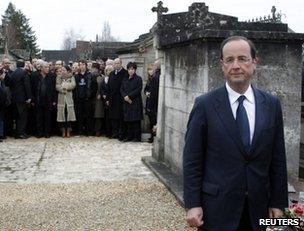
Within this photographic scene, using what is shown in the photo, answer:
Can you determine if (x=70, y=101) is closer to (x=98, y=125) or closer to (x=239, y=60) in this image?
(x=98, y=125)

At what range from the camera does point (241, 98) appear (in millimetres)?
3695

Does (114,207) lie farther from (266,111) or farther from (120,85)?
(120,85)

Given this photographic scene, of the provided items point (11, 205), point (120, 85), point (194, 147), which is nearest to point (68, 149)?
point (120, 85)

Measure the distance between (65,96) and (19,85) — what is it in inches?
50.1

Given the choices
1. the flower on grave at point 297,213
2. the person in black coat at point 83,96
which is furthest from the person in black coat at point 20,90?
the flower on grave at point 297,213

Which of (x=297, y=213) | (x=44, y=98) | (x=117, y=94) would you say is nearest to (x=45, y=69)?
(x=44, y=98)

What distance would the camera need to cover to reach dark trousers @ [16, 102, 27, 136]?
14.7 metres

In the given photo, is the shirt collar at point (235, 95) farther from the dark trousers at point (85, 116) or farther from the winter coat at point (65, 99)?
the dark trousers at point (85, 116)

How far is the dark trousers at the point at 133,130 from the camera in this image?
14.2 meters

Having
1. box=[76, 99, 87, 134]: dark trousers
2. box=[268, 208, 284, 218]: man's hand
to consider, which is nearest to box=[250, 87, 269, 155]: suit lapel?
box=[268, 208, 284, 218]: man's hand

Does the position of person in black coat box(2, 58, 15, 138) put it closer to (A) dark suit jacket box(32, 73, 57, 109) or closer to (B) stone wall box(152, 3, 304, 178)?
(A) dark suit jacket box(32, 73, 57, 109)

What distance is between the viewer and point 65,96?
590 inches

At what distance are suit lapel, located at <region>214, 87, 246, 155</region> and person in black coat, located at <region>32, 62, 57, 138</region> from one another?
37.9ft

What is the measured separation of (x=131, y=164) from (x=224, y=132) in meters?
7.43
